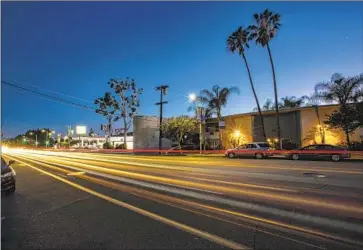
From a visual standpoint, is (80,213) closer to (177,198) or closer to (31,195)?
(177,198)

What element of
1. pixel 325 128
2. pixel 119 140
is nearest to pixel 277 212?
pixel 325 128

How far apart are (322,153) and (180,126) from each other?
28094mm

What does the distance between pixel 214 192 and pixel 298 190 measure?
2578 mm

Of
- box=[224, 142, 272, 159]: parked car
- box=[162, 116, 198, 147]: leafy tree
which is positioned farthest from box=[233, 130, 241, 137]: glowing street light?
box=[224, 142, 272, 159]: parked car

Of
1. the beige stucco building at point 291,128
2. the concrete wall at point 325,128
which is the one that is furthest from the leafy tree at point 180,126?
the concrete wall at point 325,128

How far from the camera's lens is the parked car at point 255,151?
29.6 meters

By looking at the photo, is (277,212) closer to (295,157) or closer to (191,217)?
(191,217)

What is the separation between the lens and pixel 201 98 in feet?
145

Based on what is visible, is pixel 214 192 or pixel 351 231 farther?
pixel 214 192

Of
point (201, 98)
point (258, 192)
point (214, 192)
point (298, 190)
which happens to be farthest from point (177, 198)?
point (201, 98)

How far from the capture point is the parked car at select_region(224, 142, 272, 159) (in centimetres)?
2959

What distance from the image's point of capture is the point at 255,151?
98.8ft

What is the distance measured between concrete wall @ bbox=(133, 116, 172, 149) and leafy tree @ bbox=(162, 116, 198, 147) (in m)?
8.59

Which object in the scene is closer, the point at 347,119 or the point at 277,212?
the point at 277,212
